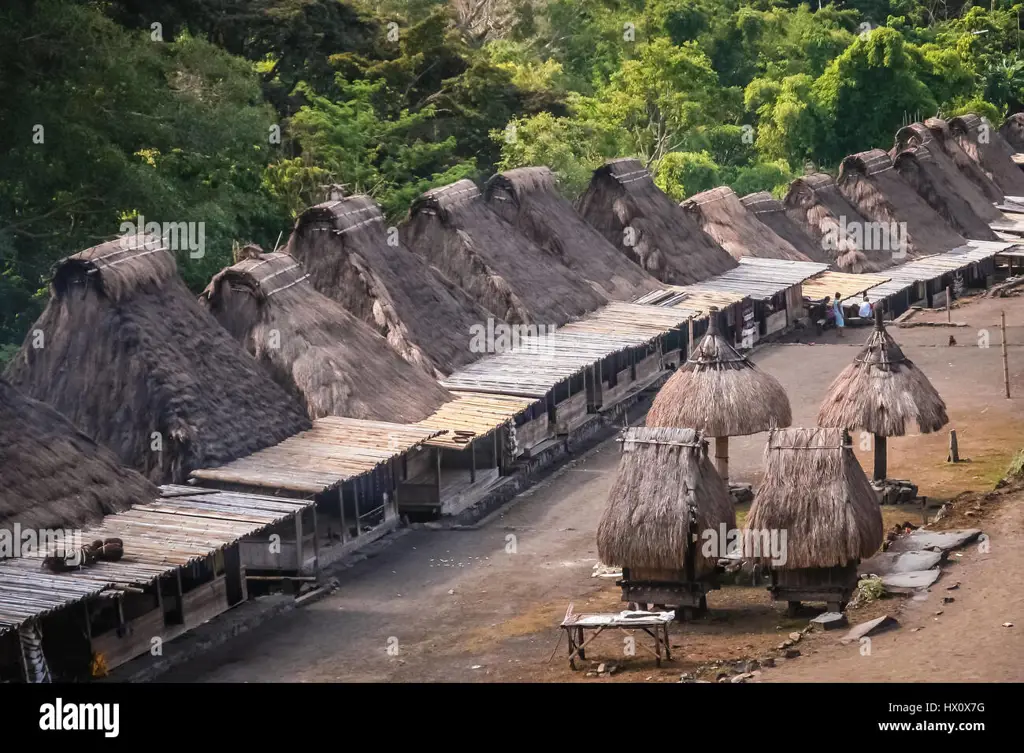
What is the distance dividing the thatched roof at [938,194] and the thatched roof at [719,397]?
88.4 ft

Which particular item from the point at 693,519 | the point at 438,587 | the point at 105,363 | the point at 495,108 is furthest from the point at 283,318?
the point at 495,108

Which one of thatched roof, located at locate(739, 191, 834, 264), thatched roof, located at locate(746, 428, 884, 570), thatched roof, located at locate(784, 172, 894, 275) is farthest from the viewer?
thatched roof, located at locate(784, 172, 894, 275)

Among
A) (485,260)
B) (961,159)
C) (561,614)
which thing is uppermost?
(961,159)

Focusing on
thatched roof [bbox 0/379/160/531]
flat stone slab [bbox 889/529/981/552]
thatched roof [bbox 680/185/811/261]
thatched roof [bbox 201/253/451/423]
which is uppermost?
thatched roof [bbox 680/185/811/261]

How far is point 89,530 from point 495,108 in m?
30.9

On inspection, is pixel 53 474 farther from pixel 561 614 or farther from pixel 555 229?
pixel 555 229

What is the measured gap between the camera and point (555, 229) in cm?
3825

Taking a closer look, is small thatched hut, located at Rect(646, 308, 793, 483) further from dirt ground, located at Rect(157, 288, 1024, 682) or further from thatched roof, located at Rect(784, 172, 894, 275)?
thatched roof, located at Rect(784, 172, 894, 275)

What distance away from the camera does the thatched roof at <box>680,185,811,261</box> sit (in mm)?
44719

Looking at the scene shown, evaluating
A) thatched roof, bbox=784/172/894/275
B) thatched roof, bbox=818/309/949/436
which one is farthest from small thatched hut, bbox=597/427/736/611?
thatched roof, bbox=784/172/894/275

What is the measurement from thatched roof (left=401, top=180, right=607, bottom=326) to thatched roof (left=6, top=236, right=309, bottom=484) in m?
8.91

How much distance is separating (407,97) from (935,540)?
2907cm

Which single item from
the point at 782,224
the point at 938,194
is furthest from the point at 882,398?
the point at 938,194

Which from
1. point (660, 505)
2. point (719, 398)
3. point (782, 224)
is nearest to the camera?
point (660, 505)
